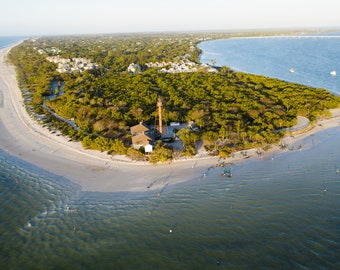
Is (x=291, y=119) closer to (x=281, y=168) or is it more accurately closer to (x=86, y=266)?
(x=281, y=168)

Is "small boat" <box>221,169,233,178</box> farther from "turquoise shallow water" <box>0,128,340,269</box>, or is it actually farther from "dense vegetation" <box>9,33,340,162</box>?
"dense vegetation" <box>9,33,340,162</box>

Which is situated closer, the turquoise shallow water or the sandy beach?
the turquoise shallow water

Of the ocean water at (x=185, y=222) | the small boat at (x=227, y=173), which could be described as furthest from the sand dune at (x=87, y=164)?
the small boat at (x=227, y=173)

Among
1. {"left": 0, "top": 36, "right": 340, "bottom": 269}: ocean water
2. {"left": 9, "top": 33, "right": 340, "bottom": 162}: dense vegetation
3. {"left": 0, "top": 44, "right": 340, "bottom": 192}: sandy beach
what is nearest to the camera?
{"left": 0, "top": 36, "right": 340, "bottom": 269}: ocean water

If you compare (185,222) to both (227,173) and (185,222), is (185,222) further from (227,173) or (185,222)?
(227,173)

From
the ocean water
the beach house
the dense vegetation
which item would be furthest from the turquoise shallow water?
the beach house

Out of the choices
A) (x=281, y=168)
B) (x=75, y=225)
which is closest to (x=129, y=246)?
(x=75, y=225)
